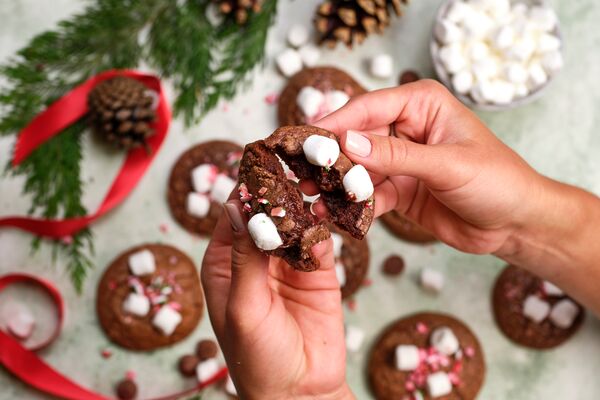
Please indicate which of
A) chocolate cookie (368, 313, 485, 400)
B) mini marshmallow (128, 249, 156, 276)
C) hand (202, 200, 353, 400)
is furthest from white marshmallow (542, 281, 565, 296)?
mini marshmallow (128, 249, 156, 276)

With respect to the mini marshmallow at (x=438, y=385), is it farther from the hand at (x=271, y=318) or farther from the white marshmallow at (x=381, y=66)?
the white marshmallow at (x=381, y=66)

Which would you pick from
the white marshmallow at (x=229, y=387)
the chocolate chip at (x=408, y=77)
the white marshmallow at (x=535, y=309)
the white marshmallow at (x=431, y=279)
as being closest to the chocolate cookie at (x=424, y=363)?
the white marshmallow at (x=431, y=279)

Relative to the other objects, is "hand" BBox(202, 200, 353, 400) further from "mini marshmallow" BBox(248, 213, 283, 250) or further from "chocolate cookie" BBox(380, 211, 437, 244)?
"chocolate cookie" BBox(380, 211, 437, 244)

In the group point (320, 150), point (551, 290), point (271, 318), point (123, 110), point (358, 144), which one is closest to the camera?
point (320, 150)

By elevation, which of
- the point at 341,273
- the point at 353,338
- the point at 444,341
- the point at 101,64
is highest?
the point at 101,64

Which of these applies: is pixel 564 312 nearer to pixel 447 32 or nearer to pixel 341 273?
pixel 341 273

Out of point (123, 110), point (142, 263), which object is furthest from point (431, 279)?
point (123, 110)
